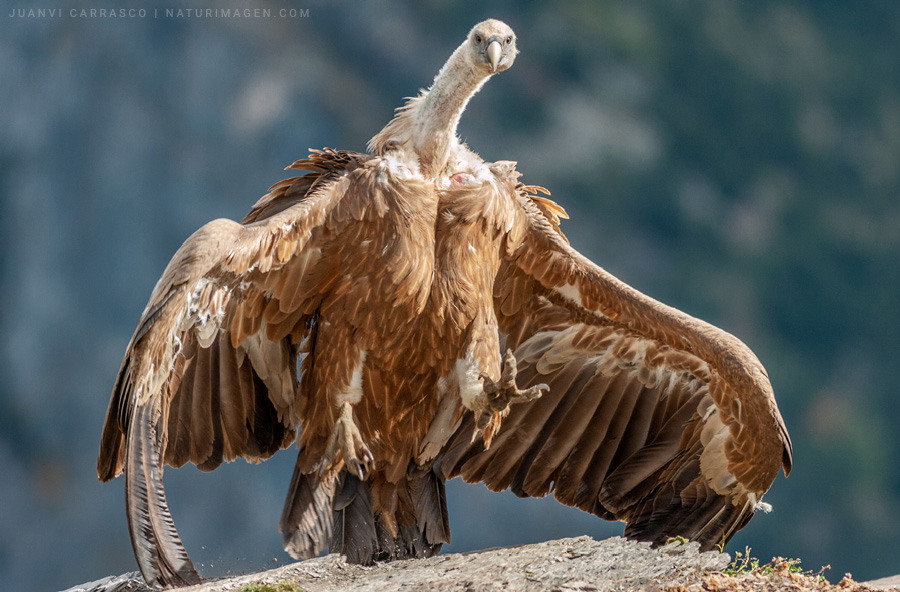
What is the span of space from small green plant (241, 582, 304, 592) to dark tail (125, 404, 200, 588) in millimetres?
313

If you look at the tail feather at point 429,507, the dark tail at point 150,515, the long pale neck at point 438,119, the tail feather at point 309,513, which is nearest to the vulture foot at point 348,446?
the tail feather at point 309,513

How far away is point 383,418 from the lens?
5367mm

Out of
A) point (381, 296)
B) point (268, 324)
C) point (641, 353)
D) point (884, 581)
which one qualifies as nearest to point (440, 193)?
point (381, 296)

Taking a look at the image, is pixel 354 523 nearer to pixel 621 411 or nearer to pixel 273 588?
pixel 273 588

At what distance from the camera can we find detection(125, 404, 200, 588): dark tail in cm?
430

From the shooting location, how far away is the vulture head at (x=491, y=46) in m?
4.97

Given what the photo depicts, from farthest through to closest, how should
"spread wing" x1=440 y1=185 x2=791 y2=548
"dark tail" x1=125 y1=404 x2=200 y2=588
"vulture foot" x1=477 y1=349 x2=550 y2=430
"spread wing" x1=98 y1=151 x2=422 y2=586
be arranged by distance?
"spread wing" x1=440 y1=185 x2=791 y2=548 < "vulture foot" x1=477 y1=349 x2=550 y2=430 < "spread wing" x1=98 y1=151 x2=422 y2=586 < "dark tail" x1=125 y1=404 x2=200 y2=588

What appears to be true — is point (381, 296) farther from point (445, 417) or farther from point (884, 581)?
point (884, 581)

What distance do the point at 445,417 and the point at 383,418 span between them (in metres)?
0.32

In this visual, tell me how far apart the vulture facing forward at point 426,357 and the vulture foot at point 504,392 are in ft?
0.04

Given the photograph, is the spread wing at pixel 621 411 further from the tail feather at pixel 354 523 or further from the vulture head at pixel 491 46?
the vulture head at pixel 491 46

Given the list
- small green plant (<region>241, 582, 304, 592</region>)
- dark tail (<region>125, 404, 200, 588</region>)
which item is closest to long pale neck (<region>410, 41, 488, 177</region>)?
dark tail (<region>125, 404, 200, 588</region>)

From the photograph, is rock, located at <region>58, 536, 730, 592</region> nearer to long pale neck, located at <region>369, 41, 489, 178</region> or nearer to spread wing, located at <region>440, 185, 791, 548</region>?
spread wing, located at <region>440, 185, 791, 548</region>

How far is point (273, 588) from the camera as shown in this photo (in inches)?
183
